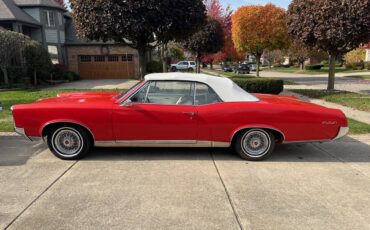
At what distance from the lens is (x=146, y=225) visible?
3.47 m

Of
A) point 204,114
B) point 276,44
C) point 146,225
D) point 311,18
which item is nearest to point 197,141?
point 204,114

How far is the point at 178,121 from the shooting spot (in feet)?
17.8

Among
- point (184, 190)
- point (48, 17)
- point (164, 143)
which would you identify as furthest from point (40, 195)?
point (48, 17)

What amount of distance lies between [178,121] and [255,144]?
1.30 m

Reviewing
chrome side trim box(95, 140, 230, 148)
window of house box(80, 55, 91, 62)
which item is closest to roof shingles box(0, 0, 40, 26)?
window of house box(80, 55, 91, 62)

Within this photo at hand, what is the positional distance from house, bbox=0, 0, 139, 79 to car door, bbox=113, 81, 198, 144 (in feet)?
80.9

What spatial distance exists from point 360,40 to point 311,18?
2156mm

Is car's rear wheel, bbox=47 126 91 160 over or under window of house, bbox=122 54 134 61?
under

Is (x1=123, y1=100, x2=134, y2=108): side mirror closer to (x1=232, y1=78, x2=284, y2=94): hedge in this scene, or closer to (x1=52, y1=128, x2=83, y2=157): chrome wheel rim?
(x1=52, y1=128, x2=83, y2=157): chrome wheel rim

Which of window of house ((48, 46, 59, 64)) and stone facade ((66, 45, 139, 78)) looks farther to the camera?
stone facade ((66, 45, 139, 78))

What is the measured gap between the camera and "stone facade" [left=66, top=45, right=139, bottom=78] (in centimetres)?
2961

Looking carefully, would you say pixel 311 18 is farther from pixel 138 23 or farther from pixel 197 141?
pixel 197 141

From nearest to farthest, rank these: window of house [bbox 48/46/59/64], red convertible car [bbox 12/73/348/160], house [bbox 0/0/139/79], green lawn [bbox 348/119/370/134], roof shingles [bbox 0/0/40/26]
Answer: red convertible car [bbox 12/73/348/160] → green lawn [bbox 348/119/370/134] → roof shingles [bbox 0/0/40/26] → house [bbox 0/0/139/79] → window of house [bbox 48/46/59/64]

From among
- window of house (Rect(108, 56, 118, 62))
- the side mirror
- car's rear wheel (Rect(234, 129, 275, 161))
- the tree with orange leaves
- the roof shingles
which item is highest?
the roof shingles
